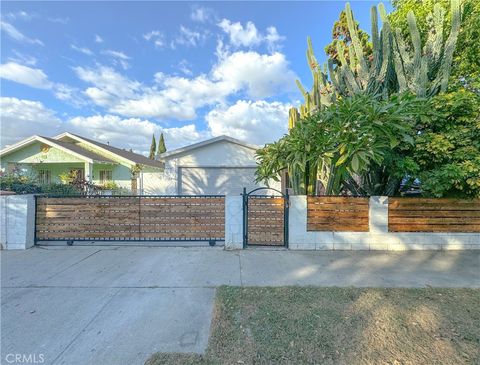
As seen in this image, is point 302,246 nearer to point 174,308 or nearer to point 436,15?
point 174,308

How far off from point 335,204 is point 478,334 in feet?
10.6

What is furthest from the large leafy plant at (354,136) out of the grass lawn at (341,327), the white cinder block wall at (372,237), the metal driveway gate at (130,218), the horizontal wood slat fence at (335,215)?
the grass lawn at (341,327)

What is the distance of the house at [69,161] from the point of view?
13711mm

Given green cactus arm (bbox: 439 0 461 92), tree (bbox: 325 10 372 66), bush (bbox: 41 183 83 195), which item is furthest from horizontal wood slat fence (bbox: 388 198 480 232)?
bush (bbox: 41 183 83 195)

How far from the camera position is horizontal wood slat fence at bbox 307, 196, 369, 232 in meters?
5.55

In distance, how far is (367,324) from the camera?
2.75m

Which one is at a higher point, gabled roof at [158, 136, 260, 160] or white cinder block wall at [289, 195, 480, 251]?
gabled roof at [158, 136, 260, 160]

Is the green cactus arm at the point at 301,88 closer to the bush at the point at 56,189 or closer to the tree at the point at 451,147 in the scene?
the tree at the point at 451,147

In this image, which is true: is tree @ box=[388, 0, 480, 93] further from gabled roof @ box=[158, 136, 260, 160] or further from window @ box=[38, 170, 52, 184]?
window @ box=[38, 170, 52, 184]

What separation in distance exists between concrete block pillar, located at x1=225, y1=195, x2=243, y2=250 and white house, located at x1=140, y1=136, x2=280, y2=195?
539cm

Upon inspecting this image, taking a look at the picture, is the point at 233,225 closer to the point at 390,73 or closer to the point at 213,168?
the point at 213,168

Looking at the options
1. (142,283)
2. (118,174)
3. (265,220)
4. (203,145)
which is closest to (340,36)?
(203,145)

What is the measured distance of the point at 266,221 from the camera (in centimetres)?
564

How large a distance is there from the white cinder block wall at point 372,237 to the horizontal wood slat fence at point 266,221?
0.83 ft
